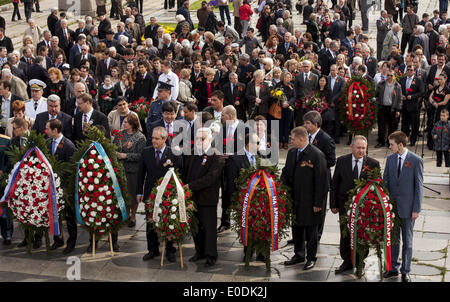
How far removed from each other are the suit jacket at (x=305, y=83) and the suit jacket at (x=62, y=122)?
5661mm

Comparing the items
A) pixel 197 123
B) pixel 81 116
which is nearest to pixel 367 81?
pixel 197 123

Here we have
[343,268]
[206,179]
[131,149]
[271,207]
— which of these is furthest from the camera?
[131,149]

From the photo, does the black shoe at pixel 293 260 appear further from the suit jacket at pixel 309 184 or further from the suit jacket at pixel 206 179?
the suit jacket at pixel 206 179

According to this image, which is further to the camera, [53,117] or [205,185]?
[53,117]

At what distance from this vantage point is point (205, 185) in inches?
393

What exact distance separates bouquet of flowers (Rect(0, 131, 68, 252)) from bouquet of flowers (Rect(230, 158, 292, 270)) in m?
2.68

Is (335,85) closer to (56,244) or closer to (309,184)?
(309,184)

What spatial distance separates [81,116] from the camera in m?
12.0

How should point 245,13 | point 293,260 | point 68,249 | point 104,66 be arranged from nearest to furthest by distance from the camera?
point 293,260, point 68,249, point 104,66, point 245,13

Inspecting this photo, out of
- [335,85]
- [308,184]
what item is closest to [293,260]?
[308,184]

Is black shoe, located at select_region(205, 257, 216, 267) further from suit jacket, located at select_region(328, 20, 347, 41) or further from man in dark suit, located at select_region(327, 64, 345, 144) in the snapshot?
suit jacket, located at select_region(328, 20, 347, 41)

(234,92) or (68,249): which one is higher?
(234,92)

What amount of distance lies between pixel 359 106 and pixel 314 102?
37.8 inches

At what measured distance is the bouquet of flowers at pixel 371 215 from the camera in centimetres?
916
